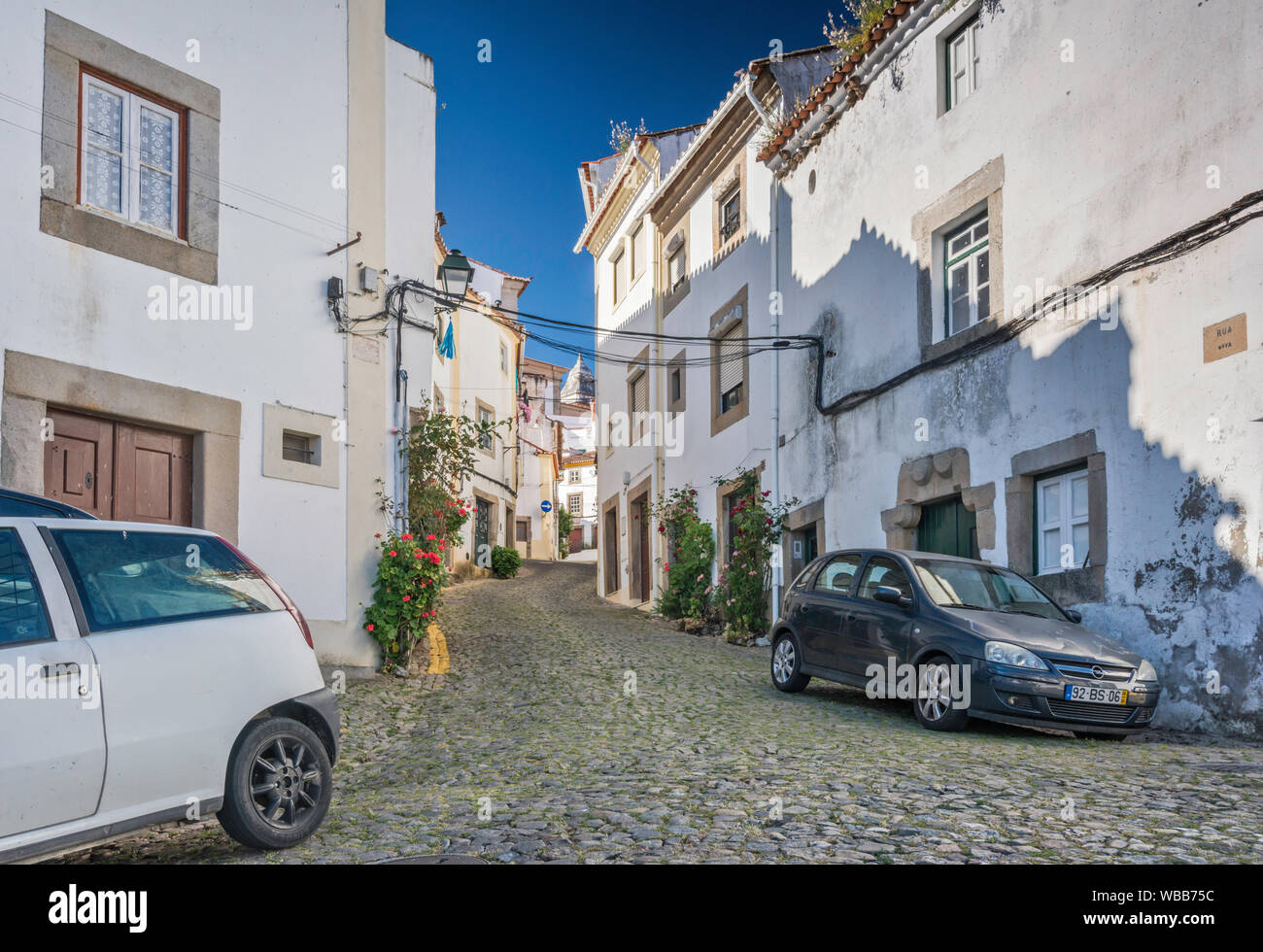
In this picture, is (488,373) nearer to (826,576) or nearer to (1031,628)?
(826,576)

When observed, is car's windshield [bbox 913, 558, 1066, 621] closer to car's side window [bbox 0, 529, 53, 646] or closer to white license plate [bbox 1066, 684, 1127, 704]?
white license plate [bbox 1066, 684, 1127, 704]

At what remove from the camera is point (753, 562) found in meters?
17.5

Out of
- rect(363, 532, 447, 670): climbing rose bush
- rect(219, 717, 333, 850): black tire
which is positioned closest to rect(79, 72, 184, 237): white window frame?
rect(363, 532, 447, 670): climbing rose bush

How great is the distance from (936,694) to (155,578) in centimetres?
613

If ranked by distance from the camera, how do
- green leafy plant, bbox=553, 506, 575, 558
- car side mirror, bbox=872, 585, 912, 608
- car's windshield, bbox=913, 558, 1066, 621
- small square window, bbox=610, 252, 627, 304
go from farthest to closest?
green leafy plant, bbox=553, 506, 575, 558 < small square window, bbox=610, 252, 627, 304 < car side mirror, bbox=872, 585, 912, 608 < car's windshield, bbox=913, 558, 1066, 621

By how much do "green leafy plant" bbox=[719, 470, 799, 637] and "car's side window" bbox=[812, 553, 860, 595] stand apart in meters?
5.85

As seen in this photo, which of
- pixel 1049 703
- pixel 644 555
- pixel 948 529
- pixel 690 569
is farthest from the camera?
pixel 644 555

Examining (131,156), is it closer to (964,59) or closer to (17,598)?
(17,598)

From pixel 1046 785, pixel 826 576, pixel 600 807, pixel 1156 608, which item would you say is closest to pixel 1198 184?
pixel 1156 608

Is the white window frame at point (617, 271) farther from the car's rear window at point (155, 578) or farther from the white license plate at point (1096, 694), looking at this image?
the car's rear window at point (155, 578)

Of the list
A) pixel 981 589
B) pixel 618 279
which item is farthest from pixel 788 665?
pixel 618 279

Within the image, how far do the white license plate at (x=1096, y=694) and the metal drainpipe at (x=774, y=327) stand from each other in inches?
344

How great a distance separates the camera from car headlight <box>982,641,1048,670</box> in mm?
8312

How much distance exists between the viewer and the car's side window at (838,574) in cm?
1067
